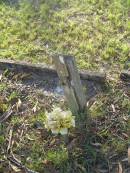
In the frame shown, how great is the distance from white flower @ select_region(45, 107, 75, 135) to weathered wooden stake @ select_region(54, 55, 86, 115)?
288 mm

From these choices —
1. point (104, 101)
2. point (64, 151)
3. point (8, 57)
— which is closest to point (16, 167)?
point (64, 151)

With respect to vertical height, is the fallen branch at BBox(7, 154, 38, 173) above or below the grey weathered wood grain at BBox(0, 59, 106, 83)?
below

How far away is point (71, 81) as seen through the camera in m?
3.89

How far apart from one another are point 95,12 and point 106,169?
2.50 m

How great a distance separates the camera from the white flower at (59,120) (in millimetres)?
3742

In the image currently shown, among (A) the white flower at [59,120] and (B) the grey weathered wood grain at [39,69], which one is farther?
(B) the grey weathered wood grain at [39,69]

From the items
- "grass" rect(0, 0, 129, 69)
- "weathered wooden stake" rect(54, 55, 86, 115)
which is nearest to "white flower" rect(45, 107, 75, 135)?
"weathered wooden stake" rect(54, 55, 86, 115)

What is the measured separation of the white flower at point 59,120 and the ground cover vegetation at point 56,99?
1.07ft

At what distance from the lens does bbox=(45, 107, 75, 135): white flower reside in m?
3.74

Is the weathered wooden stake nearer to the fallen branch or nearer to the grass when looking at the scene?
the fallen branch

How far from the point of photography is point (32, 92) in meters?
4.78

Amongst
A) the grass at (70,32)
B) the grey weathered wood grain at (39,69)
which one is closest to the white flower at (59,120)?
the grey weathered wood grain at (39,69)

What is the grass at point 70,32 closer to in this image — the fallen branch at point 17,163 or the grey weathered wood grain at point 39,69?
the grey weathered wood grain at point 39,69

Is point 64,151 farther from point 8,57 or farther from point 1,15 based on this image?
point 1,15
